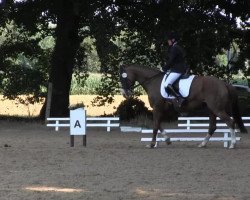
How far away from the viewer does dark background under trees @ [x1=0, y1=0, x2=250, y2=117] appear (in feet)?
76.0

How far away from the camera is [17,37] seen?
31547mm

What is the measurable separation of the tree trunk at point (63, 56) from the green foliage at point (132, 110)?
102 inches

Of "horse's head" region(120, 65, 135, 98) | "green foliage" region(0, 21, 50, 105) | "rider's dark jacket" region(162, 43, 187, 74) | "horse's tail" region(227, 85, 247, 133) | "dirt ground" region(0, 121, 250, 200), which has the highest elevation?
"green foliage" region(0, 21, 50, 105)

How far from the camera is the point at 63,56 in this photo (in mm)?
27594

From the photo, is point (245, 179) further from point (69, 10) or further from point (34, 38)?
point (34, 38)

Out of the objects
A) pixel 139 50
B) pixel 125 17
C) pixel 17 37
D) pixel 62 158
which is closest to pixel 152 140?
pixel 62 158

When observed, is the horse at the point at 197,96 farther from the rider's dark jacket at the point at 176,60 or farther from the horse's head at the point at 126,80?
the rider's dark jacket at the point at 176,60

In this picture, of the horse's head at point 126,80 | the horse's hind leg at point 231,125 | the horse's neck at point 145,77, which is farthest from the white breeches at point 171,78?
the horse's hind leg at point 231,125

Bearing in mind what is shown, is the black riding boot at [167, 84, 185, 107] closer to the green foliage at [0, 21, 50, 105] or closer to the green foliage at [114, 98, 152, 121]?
the green foliage at [114, 98, 152, 121]

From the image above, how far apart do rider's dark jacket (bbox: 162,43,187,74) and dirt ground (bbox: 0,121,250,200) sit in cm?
195

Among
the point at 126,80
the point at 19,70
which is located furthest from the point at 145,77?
the point at 19,70

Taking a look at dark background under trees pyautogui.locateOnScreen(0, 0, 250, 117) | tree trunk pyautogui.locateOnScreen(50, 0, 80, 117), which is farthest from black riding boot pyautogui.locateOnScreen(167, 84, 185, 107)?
tree trunk pyautogui.locateOnScreen(50, 0, 80, 117)

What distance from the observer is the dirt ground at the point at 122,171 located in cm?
844

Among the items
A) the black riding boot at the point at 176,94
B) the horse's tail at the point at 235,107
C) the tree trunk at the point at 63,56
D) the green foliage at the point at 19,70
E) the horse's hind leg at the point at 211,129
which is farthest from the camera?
the green foliage at the point at 19,70
